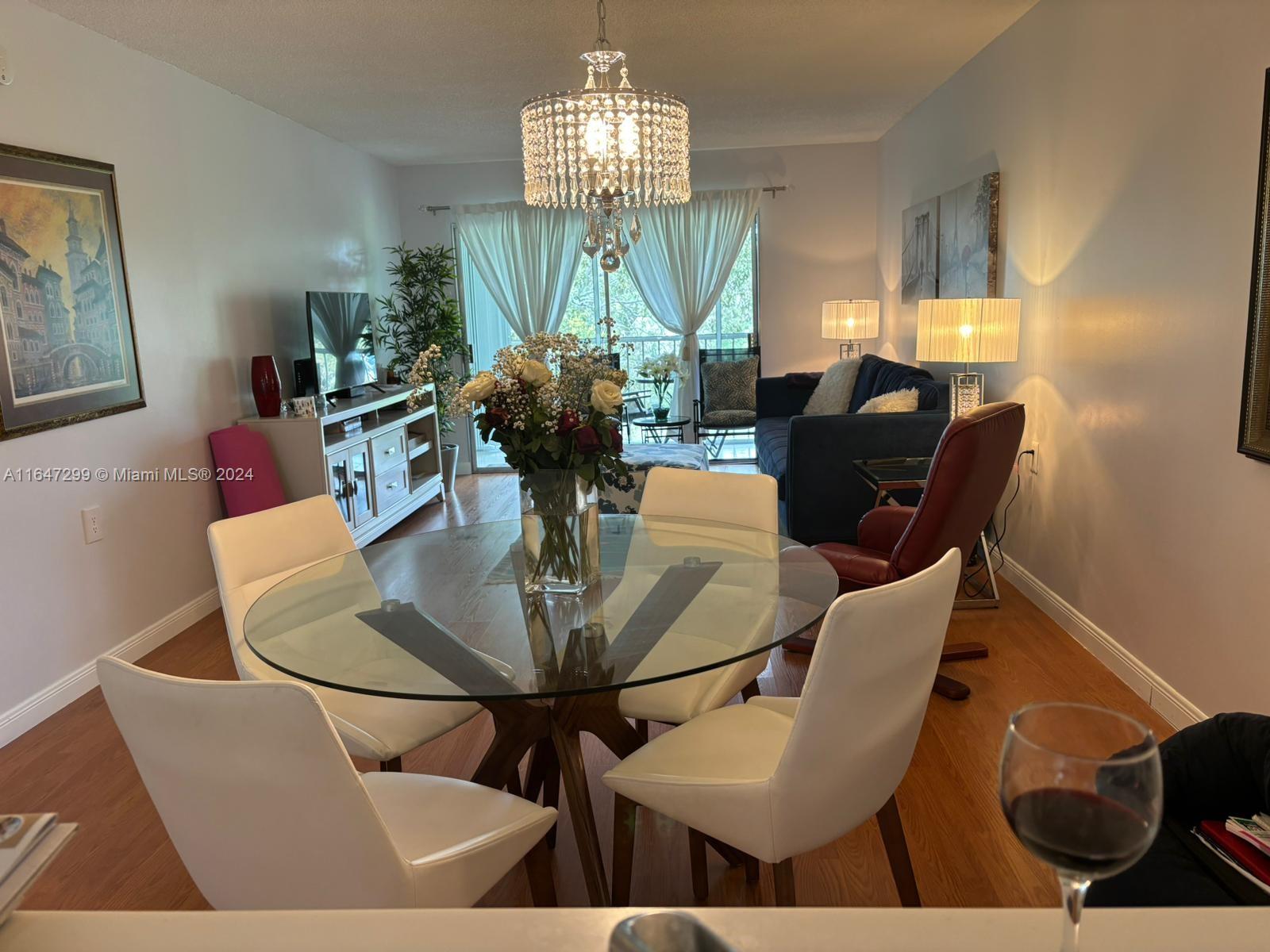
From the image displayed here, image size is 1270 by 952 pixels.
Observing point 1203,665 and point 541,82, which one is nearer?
point 1203,665

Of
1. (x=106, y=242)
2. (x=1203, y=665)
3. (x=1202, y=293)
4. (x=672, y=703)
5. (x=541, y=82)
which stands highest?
(x=541, y=82)

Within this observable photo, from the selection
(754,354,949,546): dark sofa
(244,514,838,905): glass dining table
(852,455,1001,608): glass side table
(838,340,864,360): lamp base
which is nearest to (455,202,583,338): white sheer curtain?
(838,340,864,360): lamp base

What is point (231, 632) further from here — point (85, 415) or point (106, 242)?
point (106, 242)

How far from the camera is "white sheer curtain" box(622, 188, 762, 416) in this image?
746 centimetres

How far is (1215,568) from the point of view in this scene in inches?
104

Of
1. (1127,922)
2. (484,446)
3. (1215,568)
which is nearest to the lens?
(1127,922)

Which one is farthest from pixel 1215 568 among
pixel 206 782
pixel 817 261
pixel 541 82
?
Answer: pixel 817 261

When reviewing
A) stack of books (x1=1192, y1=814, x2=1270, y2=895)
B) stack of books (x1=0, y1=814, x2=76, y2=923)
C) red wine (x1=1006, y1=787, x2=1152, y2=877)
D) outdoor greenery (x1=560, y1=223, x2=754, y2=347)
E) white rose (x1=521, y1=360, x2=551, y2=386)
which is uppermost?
outdoor greenery (x1=560, y1=223, x2=754, y2=347)

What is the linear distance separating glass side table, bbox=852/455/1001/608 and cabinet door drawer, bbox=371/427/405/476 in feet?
9.19

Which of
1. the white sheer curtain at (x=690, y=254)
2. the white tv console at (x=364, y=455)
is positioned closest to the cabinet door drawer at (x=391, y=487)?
the white tv console at (x=364, y=455)

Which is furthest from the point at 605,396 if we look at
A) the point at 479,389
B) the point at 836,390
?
the point at 836,390

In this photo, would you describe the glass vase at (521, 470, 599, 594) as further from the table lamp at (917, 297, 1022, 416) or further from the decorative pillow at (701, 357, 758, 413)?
the decorative pillow at (701, 357, 758, 413)

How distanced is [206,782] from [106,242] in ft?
10.2

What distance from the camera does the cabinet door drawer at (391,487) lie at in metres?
5.56
